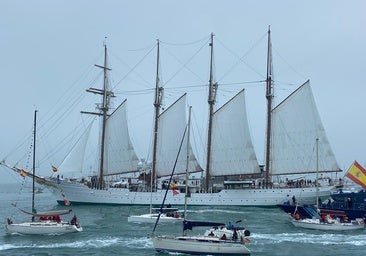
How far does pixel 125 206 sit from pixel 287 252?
44080mm

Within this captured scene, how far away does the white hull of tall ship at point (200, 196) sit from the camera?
77.5 meters

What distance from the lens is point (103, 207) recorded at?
78000 millimetres

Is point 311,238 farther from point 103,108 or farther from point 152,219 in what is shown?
point 103,108

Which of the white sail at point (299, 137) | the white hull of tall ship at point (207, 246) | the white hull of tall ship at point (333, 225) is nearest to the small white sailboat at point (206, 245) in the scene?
the white hull of tall ship at point (207, 246)

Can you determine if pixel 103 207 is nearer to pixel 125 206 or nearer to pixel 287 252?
pixel 125 206

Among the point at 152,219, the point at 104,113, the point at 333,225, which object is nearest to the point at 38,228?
the point at 152,219

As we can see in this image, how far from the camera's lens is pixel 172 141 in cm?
8169

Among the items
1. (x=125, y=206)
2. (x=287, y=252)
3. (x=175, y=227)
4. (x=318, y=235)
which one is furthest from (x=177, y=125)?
(x=287, y=252)

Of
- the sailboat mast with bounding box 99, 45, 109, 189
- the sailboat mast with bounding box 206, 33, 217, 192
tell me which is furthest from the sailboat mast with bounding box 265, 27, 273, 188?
the sailboat mast with bounding box 99, 45, 109, 189

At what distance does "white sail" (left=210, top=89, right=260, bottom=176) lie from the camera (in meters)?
78.1

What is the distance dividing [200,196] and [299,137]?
17.3m

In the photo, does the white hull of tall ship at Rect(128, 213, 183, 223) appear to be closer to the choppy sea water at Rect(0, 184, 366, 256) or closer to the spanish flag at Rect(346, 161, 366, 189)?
the choppy sea water at Rect(0, 184, 366, 256)

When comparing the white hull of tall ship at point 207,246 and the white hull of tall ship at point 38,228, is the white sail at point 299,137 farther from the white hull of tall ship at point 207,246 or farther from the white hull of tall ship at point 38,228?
the white hull of tall ship at point 207,246

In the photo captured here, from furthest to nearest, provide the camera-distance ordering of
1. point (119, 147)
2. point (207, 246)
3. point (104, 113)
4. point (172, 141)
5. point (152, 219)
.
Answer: point (104, 113)
point (119, 147)
point (172, 141)
point (152, 219)
point (207, 246)
